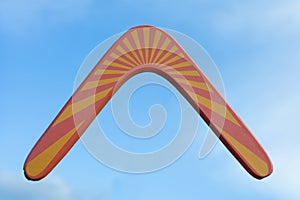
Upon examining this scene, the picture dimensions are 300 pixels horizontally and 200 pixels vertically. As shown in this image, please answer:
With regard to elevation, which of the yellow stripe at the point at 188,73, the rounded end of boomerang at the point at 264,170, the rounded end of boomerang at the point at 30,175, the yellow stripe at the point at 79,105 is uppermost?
the yellow stripe at the point at 188,73

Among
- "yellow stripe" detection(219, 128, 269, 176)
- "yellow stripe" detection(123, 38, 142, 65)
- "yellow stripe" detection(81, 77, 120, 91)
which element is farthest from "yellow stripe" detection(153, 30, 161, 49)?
"yellow stripe" detection(219, 128, 269, 176)

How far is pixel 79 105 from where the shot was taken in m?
2.41

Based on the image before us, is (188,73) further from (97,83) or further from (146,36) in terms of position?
(97,83)

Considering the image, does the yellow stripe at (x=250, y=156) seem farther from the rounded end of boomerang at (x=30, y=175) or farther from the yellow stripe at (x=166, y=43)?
the rounded end of boomerang at (x=30, y=175)

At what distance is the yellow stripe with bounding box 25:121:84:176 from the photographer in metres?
2.28

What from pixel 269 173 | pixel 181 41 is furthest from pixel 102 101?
pixel 269 173

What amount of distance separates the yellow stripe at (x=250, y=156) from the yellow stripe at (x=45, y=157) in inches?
32.1

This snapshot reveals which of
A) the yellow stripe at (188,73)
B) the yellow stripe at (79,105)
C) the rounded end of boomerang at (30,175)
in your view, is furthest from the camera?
the yellow stripe at (188,73)

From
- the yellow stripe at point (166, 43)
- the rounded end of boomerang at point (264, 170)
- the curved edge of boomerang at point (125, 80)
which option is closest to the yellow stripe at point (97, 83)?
the curved edge of boomerang at point (125, 80)

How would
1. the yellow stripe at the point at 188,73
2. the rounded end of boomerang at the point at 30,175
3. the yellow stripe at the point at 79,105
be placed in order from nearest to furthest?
the rounded end of boomerang at the point at 30,175
the yellow stripe at the point at 79,105
the yellow stripe at the point at 188,73

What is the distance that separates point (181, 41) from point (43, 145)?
0.98 m

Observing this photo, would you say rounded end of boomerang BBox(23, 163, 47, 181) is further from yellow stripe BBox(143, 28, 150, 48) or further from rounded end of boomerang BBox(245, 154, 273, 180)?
rounded end of boomerang BBox(245, 154, 273, 180)

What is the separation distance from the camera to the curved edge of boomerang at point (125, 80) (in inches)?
91.0

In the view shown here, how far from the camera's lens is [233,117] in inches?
97.1
